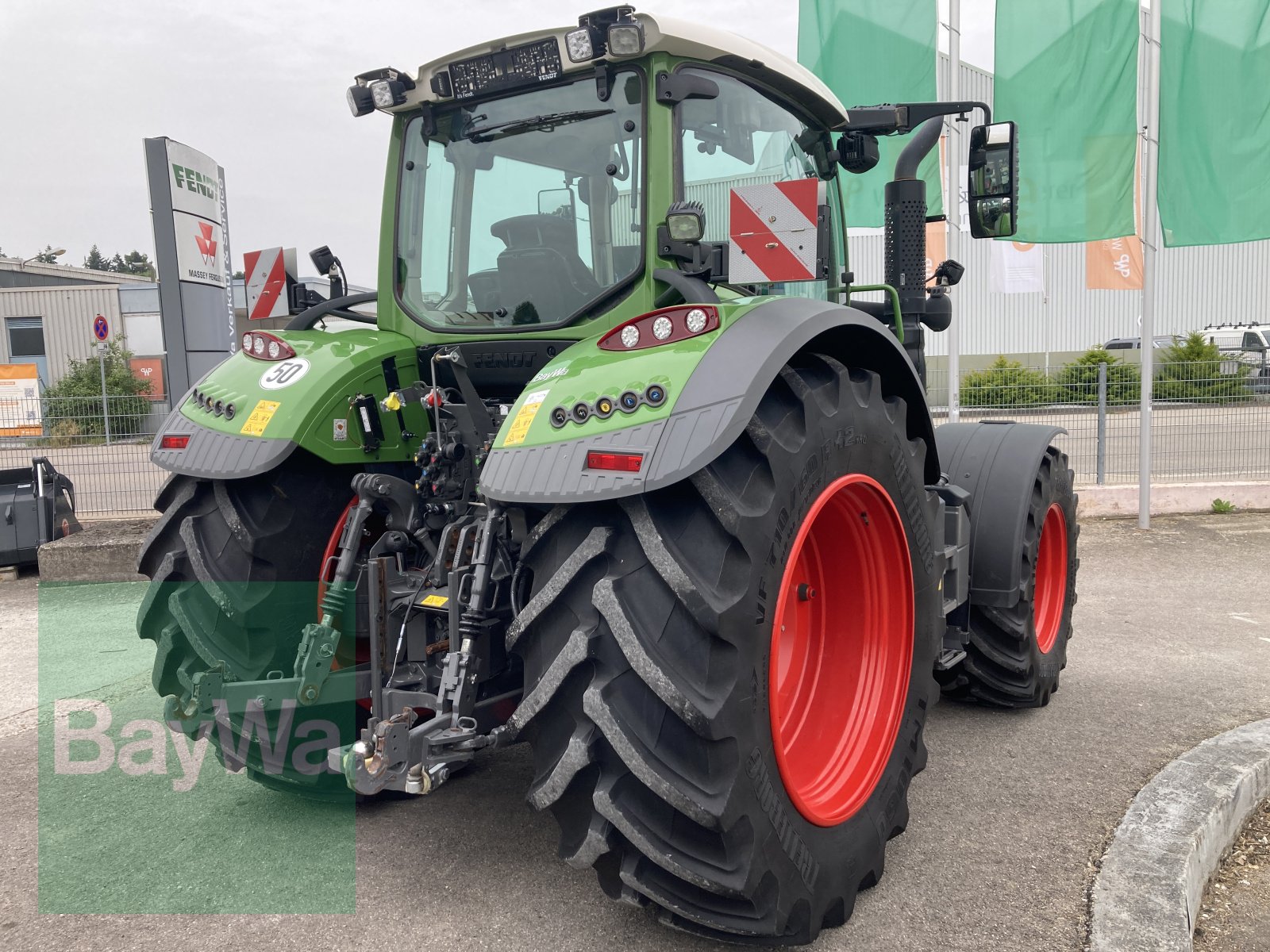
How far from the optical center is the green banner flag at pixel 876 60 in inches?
369

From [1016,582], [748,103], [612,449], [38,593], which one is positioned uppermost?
[748,103]

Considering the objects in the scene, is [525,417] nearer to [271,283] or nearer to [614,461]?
[614,461]

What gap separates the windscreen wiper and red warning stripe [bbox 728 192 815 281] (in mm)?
693

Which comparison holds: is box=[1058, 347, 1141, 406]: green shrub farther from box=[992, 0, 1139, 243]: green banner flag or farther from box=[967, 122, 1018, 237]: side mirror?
box=[967, 122, 1018, 237]: side mirror

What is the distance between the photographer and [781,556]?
A: 2.29m

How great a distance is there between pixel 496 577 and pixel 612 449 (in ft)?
2.05

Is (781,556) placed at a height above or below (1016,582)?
above

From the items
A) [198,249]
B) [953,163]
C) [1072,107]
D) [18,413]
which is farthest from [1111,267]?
[18,413]

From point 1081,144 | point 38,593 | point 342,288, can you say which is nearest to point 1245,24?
point 1081,144

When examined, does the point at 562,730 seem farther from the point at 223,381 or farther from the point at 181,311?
the point at 181,311

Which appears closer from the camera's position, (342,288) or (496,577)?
(496,577)

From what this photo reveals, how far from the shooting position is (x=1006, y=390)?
34.2ft

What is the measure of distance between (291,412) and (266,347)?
44 centimetres

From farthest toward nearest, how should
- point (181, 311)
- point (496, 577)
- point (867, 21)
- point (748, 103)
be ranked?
point (867, 21) < point (181, 311) < point (748, 103) < point (496, 577)
